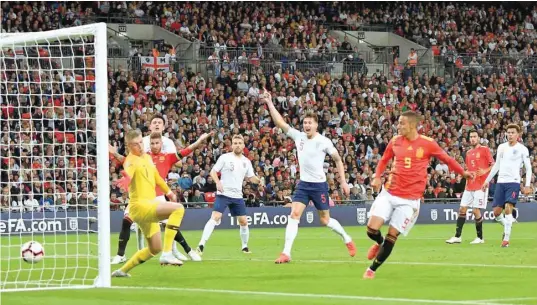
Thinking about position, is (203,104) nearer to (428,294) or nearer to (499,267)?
(499,267)

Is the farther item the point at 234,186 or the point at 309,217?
the point at 309,217

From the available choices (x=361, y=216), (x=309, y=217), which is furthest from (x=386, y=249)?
(x=361, y=216)

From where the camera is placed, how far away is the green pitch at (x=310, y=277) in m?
11.7

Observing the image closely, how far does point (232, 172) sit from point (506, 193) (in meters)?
5.96

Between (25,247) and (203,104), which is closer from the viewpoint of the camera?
(25,247)

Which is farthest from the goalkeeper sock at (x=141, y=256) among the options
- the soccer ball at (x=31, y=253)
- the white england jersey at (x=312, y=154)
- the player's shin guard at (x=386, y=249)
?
the white england jersey at (x=312, y=154)

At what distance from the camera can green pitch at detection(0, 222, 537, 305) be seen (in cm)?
1166

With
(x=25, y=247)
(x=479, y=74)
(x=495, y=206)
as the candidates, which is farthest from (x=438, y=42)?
(x=25, y=247)

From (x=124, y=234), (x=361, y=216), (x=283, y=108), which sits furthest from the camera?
(x=283, y=108)

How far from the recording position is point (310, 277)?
14391 mm

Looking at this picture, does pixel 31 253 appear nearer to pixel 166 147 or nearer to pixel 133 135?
pixel 133 135

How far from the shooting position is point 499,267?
15.8 meters

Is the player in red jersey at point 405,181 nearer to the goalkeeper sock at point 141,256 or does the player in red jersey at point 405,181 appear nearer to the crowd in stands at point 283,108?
the goalkeeper sock at point 141,256

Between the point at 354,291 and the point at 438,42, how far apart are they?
3685cm
